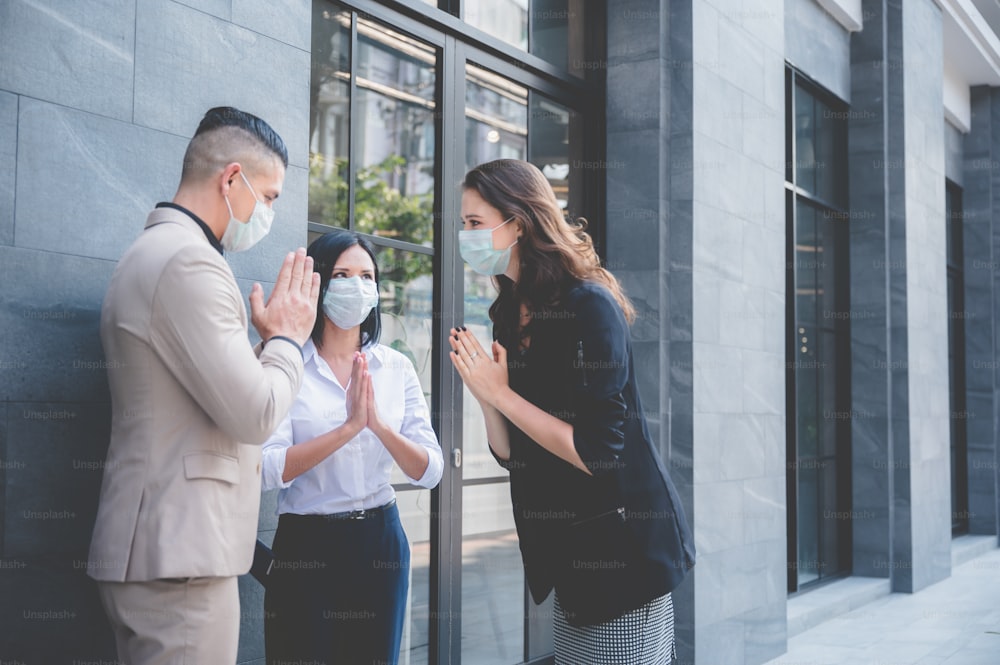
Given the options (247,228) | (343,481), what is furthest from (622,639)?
(247,228)

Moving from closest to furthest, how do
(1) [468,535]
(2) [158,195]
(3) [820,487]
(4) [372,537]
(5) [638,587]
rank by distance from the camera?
(5) [638,587] < (2) [158,195] < (4) [372,537] < (1) [468,535] < (3) [820,487]

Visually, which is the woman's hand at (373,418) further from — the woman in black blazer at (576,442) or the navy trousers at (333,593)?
the woman in black blazer at (576,442)

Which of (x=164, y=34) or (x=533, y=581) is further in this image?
(x=164, y=34)

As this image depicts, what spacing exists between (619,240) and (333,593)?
11.0ft

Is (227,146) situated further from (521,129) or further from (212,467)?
(521,129)

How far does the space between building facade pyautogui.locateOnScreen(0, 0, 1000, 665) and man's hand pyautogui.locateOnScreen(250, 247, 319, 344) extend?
1.93 feet

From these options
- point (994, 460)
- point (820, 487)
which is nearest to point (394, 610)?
point (820, 487)

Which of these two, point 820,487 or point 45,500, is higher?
point 45,500

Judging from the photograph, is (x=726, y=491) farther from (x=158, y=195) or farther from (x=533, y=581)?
(x=158, y=195)

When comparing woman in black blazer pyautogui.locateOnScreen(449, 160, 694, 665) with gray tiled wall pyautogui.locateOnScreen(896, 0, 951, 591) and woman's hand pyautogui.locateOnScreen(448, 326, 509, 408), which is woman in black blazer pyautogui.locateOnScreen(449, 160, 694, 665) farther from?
gray tiled wall pyautogui.locateOnScreen(896, 0, 951, 591)

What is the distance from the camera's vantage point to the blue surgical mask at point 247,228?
8.18 ft

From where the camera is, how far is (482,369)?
2.63 meters

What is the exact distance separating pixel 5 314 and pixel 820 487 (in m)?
7.54

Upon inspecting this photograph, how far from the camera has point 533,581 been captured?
262 centimetres
